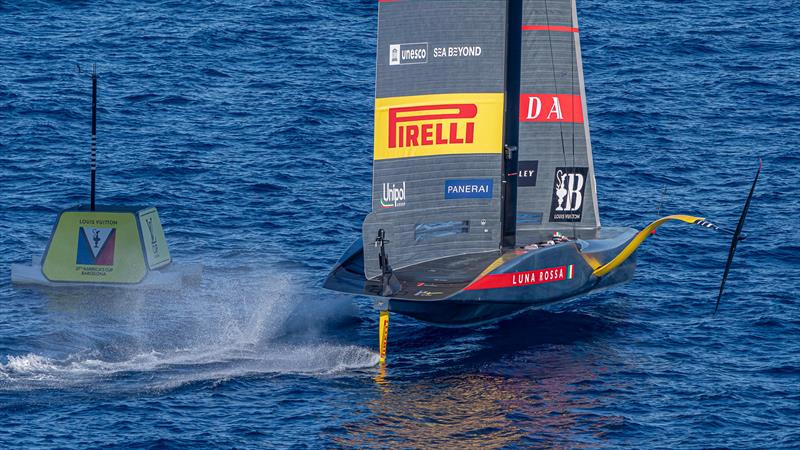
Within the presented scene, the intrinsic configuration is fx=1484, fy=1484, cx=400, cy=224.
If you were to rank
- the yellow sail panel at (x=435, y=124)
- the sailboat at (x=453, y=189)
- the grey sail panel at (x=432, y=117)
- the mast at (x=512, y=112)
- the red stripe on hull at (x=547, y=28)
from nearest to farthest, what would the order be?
the sailboat at (x=453, y=189), the grey sail panel at (x=432, y=117), the yellow sail panel at (x=435, y=124), the mast at (x=512, y=112), the red stripe on hull at (x=547, y=28)

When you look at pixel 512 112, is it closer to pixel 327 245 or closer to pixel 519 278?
pixel 519 278

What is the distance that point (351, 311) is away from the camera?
53.2 meters

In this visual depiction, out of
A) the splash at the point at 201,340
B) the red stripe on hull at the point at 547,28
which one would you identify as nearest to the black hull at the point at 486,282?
the splash at the point at 201,340

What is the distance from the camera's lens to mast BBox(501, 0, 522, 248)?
50500 mm

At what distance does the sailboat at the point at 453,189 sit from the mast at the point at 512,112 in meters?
0.03

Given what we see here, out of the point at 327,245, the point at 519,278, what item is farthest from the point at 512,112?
the point at 327,245

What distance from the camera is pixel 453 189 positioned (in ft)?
165

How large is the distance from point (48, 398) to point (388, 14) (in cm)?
1658

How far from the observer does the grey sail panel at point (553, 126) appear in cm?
5456

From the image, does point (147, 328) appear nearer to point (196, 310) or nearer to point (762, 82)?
point (196, 310)

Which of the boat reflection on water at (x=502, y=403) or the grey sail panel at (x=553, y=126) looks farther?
the grey sail panel at (x=553, y=126)

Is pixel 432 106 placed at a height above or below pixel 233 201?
above

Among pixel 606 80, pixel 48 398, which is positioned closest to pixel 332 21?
pixel 606 80

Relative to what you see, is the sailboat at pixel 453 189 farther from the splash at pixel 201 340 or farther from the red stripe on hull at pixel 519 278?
the splash at pixel 201 340
